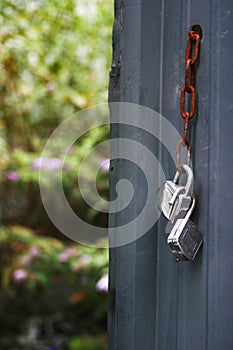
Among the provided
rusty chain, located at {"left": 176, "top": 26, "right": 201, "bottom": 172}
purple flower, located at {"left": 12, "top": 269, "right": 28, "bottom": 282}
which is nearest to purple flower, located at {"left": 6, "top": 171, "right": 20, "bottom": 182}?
purple flower, located at {"left": 12, "top": 269, "right": 28, "bottom": 282}

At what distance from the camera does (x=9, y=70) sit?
3682 mm

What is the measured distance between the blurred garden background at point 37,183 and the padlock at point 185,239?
8.06 ft

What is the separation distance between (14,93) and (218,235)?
3.27m

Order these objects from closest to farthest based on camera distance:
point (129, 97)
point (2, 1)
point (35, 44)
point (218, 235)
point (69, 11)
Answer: point (218, 235), point (129, 97), point (2, 1), point (69, 11), point (35, 44)

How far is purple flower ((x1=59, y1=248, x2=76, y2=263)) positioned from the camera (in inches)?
133

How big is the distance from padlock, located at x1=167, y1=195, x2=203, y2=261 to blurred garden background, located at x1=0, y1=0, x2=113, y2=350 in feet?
8.06

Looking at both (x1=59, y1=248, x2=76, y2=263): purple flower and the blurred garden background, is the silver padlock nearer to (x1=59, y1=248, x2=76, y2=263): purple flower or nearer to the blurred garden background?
the blurred garden background

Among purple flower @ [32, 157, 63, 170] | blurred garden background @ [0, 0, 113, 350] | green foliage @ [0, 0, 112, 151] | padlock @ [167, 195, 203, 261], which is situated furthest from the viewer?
purple flower @ [32, 157, 63, 170]

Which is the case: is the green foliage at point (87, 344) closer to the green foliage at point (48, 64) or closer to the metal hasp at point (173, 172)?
the green foliage at point (48, 64)

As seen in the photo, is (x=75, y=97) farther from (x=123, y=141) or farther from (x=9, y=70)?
(x=123, y=141)

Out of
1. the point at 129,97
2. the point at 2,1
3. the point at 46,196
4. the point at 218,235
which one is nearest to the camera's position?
the point at 218,235

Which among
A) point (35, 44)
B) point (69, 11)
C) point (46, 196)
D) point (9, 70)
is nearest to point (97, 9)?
point (69, 11)

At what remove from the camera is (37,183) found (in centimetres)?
368

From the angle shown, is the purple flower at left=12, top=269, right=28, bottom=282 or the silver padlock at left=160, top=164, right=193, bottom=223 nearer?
the silver padlock at left=160, top=164, right=193, bottom=223
